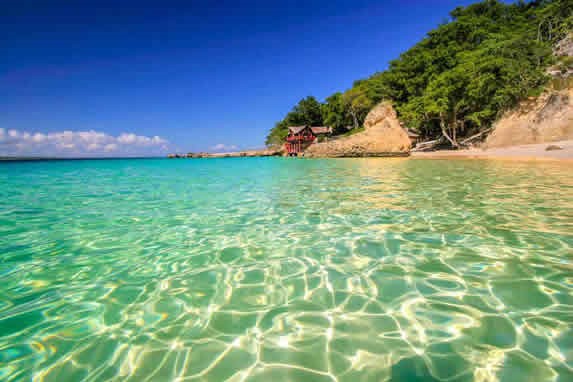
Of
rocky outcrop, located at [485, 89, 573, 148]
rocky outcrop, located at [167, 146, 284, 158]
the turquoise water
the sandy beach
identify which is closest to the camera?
the turquoise water

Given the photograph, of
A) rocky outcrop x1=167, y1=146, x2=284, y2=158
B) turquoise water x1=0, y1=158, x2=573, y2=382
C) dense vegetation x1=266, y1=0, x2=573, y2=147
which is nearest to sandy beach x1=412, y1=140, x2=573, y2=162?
dense vegetation x1=266, y1=0, x2=573, y2=147

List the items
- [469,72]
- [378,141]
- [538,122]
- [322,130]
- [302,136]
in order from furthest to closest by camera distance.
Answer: [302,136] < [322,130] < [378,141] < [469,72] < [538,122]

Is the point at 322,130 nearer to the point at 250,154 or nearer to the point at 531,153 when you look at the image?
the point at 250,154

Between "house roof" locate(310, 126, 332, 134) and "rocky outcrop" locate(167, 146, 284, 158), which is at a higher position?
"house roof" locate(310, 126, 332, 134)

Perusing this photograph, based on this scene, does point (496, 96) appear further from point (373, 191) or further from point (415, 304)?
point (415, 304)

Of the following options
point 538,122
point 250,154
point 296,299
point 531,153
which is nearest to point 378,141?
point 538,122

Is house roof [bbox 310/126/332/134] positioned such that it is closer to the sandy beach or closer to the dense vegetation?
the dense vegetation

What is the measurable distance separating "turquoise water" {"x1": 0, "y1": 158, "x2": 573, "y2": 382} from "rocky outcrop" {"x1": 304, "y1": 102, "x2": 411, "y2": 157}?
25.2 m

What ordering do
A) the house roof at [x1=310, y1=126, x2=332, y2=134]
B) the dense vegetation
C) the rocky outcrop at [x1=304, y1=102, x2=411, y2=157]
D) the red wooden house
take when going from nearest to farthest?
1. the dense vegetation
2. the rocky outcrop at [x1=304, y1=102, x2=411, y2=157]
3. the house roof at [x1=310, y1=126, x2=332, y2=134]
4. the red wooden house

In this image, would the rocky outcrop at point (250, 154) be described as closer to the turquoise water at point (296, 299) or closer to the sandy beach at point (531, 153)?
the sandy beach at point (531, 153)

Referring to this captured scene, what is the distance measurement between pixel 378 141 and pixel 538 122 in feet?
42.5

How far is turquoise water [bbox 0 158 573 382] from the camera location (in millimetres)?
1560

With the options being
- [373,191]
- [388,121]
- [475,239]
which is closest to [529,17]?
[388,121]

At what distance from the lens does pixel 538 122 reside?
1853 centimetres
